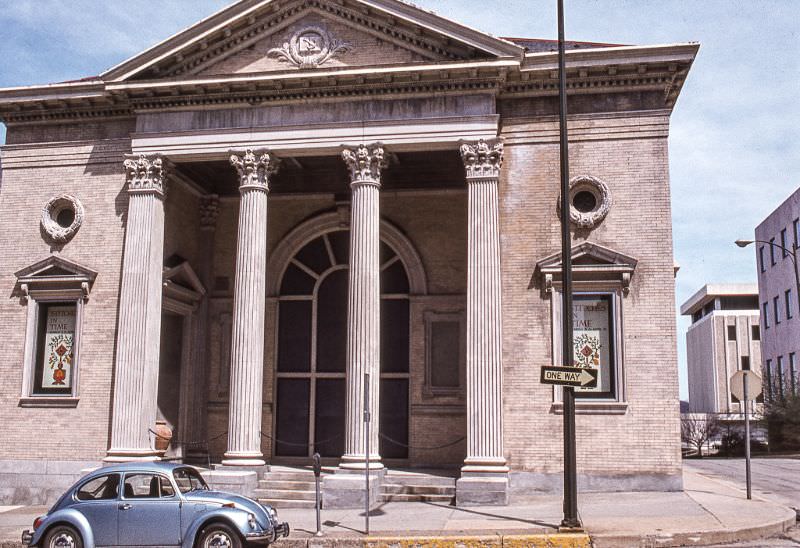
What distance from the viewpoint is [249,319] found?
19906 mm

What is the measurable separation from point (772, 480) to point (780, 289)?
127 ft

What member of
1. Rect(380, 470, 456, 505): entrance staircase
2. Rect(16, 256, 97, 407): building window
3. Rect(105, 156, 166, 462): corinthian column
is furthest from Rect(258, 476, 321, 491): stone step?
Rect(16, 256, 97, 407): building window

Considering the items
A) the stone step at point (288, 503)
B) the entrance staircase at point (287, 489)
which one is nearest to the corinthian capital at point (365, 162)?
the entrance staircase at point (287, 489)

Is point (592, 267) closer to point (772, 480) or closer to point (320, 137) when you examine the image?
point (320, 137)

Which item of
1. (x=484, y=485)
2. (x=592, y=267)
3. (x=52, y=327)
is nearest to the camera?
(x=484, y=485)

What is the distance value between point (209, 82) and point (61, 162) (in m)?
5.12

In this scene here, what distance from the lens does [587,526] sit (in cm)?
1430

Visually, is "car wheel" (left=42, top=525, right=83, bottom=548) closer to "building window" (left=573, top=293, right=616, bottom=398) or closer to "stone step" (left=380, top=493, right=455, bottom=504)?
"stone step" (left=380, top=493, right=455, bottom=504)

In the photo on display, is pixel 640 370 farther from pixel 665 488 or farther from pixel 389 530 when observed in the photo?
pixel 389 530

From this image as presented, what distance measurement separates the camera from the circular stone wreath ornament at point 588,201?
1986 centimetres

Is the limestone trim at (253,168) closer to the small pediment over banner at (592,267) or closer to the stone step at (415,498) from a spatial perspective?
the small pediment over banner at (592,267)

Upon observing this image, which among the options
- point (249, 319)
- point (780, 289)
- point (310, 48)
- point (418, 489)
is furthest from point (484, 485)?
point (780, 289)

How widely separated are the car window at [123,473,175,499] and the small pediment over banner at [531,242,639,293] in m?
10.1

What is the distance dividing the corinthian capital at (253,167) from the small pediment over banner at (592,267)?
6.95 metres
